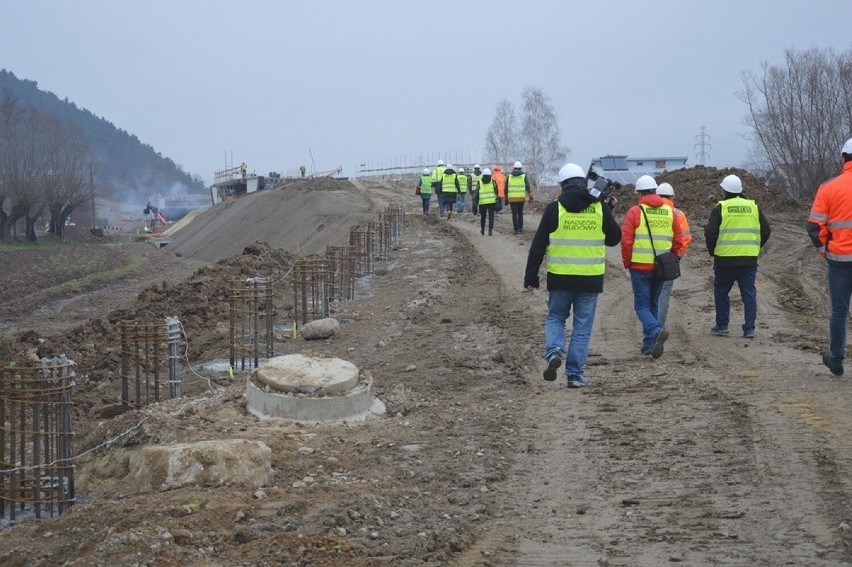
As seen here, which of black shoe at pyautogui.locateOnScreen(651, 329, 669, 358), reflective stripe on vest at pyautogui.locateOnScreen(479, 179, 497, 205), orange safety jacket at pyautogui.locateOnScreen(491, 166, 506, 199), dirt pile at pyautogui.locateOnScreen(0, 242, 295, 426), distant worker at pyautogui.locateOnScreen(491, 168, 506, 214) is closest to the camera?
black shoe at pyautogui.locateOnScreen(651, 329, 669, 358)

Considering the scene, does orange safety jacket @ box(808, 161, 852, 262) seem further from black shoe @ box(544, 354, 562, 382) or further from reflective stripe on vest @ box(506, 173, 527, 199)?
reflective stripe on vest @ box(506, 173, 527, 199)

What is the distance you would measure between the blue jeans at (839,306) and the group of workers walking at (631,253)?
1.67ft

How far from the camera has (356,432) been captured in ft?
27.3

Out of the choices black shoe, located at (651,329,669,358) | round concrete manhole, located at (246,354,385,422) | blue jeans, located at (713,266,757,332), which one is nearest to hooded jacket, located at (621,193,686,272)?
black shoe, located at (651,329,669,358)

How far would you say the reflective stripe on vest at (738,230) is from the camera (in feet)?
39.4

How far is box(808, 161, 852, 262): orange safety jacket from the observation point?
9172 millimetres

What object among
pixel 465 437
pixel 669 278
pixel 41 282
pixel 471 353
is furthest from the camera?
pixel 41 282

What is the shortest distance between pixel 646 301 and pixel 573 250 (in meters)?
1.93

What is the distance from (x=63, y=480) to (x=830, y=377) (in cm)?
648

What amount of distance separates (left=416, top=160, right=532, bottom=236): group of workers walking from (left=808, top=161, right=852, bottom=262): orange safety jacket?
15513 mm

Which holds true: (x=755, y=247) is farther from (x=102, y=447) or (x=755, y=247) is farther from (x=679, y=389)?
(x=102, y=447)

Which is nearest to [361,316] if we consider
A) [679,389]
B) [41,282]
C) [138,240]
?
[679,389]

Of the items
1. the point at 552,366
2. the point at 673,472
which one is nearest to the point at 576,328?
the point at 552,366

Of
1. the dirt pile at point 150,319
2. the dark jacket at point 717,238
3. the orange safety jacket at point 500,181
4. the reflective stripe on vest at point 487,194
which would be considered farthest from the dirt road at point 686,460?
the orange safety jacket at point 500,181
